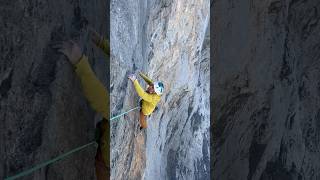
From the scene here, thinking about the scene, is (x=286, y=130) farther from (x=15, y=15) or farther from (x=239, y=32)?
(x=15, y=15)

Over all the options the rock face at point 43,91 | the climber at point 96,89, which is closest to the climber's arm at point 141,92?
the climber at point 96,89

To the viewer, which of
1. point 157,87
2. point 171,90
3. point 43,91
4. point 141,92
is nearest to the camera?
point 43,91

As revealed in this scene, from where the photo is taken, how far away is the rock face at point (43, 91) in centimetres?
55

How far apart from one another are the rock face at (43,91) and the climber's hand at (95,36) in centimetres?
1

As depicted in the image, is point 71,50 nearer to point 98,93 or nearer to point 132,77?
point 98,93

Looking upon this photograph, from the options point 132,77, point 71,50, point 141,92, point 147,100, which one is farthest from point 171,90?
point 71,50

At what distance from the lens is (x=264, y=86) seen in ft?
8.67

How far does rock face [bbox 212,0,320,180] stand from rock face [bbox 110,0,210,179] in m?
1.25

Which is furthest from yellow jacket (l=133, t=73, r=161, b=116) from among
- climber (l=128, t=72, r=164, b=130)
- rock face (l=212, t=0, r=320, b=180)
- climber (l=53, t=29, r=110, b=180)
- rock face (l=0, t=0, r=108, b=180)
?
rock face (l=0, t=0, r=108, b=180)

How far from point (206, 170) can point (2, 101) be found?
159 inches

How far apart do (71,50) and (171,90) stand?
14.3 ft

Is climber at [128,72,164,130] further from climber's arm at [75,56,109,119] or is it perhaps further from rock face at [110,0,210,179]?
climber's arm at [75,56,109,119]

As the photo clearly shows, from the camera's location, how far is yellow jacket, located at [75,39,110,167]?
0.79 m

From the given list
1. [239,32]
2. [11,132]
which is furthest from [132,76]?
[11,132]
